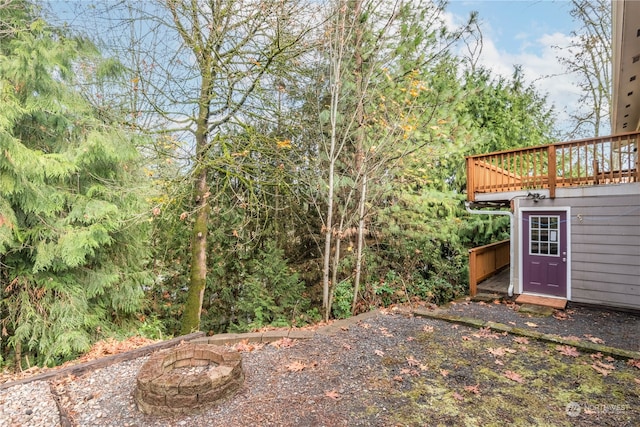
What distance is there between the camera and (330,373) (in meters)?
3.53

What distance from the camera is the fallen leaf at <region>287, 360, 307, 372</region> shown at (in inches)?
141

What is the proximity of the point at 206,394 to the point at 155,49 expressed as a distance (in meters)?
4.97

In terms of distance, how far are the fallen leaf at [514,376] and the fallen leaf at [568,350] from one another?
1046 millimetres

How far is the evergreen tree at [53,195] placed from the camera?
158 inches

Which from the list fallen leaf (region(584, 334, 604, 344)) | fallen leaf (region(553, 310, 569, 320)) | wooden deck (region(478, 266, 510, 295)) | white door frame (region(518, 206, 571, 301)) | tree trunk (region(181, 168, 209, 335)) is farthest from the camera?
wooden deck (region(478, 266, 510, 295))

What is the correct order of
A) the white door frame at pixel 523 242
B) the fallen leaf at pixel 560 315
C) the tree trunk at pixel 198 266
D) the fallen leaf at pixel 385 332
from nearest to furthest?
the fallen leaf at pixel 385 332 → the fallen leaf at pixel 560 315 → the tree trunk at pixel 198 266 → the white door frame at pixel 523 242

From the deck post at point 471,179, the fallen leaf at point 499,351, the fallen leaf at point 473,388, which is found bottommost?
the fallen leaf at point 499,351

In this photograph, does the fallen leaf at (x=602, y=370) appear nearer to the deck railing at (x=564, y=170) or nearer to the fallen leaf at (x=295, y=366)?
the fallen leaf at (x=295, y=366)

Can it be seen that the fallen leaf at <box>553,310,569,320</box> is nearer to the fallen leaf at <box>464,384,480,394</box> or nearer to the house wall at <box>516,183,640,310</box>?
the house wall at <box>516,183,640,310</box>

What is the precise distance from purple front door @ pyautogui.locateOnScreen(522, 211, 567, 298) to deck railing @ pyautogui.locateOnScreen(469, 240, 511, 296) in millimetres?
963

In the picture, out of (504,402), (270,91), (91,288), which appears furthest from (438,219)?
→ (91,288)

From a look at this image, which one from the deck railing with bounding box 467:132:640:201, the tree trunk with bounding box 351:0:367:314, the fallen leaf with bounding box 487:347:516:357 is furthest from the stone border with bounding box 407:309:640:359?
the deck railing with bounding box 467:132:640:201

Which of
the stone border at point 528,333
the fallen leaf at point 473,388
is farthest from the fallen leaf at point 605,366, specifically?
the fallen leaf at point 473,388

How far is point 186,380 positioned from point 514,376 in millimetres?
3276
